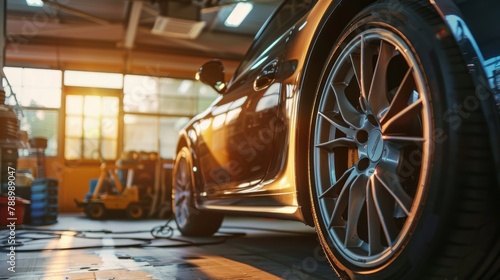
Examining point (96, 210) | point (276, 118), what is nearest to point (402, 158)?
point (276, 118)

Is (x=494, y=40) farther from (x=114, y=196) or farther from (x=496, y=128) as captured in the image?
(x=114, y=196)

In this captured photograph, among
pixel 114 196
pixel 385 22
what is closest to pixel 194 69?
pixel 114 196

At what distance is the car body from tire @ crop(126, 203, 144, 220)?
573 cm

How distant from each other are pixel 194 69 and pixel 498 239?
37.8ft

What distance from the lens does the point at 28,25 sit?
33.8ft

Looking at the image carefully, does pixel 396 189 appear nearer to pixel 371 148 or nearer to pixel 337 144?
pixel 371 148

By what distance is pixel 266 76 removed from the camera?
222 centimetres

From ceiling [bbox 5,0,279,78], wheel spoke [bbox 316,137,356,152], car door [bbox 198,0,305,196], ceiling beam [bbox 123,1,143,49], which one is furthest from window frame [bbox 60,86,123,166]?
wheel spoke [bbox 316,137,356,152]

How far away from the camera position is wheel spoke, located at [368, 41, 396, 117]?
1383mm

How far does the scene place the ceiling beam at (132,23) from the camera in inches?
343

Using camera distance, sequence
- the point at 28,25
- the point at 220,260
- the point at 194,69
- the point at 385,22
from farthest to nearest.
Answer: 1. the point at 194,69
2. the point at 28,25
3. the point at 220,260
4. the point at 385,22

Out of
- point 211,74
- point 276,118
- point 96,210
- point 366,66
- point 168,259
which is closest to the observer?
point 366,66

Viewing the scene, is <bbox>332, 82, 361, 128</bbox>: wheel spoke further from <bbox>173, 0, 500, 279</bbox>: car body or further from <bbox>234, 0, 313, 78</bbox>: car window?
<bbox>234, 0, 313, 78</bbox>: car window

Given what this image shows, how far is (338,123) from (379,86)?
0.77 ft
